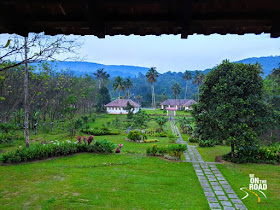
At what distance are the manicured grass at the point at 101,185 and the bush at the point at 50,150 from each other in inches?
19.9

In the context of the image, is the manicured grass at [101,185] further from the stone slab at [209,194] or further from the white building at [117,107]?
the white building at [117,107]

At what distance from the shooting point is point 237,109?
473 inches

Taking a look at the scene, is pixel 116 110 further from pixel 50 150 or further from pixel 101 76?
pixel 50 150

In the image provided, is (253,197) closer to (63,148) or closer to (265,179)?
(265,179)

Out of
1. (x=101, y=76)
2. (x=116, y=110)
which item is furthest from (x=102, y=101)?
(x=101, y=76)

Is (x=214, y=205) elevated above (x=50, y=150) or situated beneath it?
situated beneath

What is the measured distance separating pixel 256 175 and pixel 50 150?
452 inches

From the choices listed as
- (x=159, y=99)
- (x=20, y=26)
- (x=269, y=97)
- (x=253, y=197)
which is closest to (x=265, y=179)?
(x=253, y=197)

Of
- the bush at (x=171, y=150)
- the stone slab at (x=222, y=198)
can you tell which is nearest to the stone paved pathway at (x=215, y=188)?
the stone slab at (x=222, y=198)

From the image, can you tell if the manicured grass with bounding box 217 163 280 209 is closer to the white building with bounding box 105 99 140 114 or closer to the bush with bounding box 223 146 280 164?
the bush with bounding box 223 146 280 164

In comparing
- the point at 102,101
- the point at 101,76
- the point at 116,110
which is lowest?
the point at 116,110

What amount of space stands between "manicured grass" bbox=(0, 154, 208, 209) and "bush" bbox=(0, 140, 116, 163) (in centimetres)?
50

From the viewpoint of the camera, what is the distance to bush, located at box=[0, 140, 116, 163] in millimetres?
11227

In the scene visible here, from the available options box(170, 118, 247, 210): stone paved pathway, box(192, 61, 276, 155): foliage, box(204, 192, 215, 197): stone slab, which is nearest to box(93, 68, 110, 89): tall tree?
box(192, 61, 276, 155): foliage
